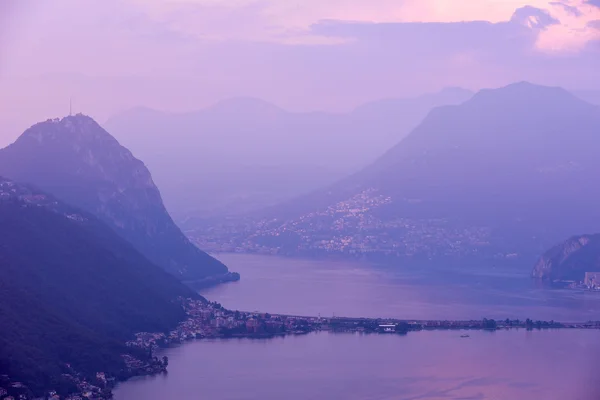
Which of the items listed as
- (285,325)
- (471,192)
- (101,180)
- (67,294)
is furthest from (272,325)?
(471,192)

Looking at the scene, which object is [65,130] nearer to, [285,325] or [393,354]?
[285,325]

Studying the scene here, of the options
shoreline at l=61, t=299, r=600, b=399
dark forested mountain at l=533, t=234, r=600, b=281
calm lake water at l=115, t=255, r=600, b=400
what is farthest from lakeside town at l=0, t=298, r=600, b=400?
dark forested mountain at l=533, t=234, r=600, b=281

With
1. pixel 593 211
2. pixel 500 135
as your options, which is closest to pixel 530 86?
pixel 500 135

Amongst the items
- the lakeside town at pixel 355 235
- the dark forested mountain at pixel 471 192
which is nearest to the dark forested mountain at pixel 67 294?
the lakeside town at pixel 355 235

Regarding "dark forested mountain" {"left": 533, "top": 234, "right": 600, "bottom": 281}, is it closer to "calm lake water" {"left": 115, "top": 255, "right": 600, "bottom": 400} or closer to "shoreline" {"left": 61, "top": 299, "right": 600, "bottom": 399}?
"calm lake water" {"left": 115, "top": 255, "right": 600, "bottom": 400}

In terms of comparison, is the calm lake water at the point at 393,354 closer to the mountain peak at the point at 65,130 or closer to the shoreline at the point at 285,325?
the shoreline at the point at 285,325

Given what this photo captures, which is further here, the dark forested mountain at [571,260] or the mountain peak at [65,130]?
the dark forested mountain at [571,260]

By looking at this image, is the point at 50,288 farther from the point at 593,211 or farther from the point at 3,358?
the point at 593,211
